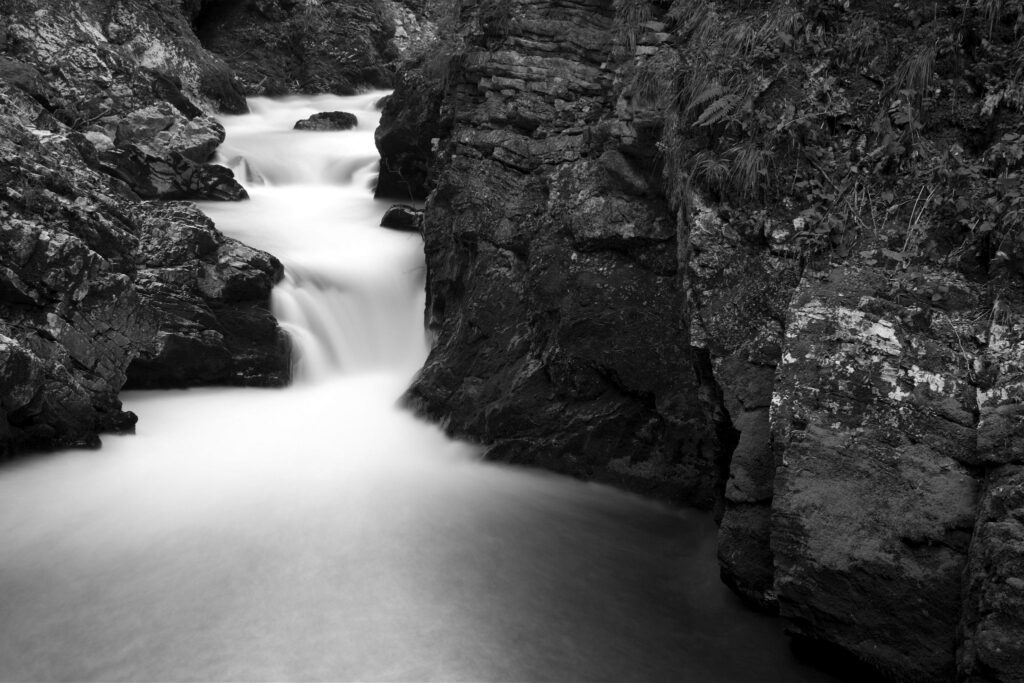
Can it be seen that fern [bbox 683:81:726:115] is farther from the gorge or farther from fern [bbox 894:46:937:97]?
fern [bbox 894:46:937:97]

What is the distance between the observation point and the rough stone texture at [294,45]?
19.1 meters

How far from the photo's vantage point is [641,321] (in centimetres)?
684

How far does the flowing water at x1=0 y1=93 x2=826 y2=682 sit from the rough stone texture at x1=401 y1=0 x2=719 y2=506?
16.6 inches

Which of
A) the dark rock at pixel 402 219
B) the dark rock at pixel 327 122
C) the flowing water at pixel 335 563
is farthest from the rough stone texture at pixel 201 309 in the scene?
the dark rock at pixel 327 122

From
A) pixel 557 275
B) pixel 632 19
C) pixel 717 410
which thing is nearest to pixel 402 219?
pixel 632 19

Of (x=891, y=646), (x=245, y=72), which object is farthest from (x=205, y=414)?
(x=245, y=72)

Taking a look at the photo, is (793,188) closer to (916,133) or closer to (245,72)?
(916,133)

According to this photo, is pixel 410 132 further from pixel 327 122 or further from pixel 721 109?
pixel 721 109

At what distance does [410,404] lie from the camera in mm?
8617

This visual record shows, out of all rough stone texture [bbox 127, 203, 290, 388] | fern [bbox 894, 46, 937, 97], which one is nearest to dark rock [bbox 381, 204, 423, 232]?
rough stone texture [bbox 127, 203, 290, 388]

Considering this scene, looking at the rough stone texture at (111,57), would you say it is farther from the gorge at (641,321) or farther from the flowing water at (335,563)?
the flowing water at (335,563)

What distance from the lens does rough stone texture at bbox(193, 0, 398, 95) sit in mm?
19094

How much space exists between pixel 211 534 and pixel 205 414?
2.95 m

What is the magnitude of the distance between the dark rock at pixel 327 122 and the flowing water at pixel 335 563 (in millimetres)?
8419
